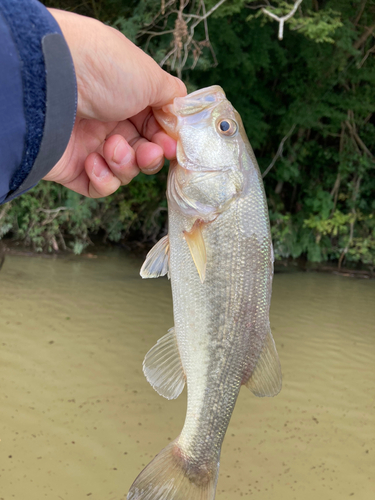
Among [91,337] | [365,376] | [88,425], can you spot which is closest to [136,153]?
[88,425]

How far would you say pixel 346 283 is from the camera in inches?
351

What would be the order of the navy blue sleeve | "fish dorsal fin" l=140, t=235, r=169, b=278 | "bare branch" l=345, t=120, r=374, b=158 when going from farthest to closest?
"bare branch" l=345, t=120, r=374, b=158 → "fish dorsal fin" l=140, t=235, r=169, b=278 → the navy blue sleeve

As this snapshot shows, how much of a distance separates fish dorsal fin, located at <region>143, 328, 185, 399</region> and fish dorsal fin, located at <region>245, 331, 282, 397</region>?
308 millimetres

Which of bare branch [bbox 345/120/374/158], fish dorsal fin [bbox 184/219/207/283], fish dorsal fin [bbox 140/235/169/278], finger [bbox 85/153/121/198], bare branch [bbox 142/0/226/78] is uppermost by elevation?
bare branch [bbox 142/0/226/78]

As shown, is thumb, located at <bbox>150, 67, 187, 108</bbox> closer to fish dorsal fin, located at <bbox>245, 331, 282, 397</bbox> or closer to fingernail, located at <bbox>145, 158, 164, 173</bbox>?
fingernail, located at <bbox>145, 158, 164, 173</bbox>

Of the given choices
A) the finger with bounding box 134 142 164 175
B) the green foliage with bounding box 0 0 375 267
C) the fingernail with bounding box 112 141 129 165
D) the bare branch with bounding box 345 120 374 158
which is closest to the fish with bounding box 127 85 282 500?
the finger with bounding box 134 142 164 175

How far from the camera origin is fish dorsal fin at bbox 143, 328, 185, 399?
1853mm

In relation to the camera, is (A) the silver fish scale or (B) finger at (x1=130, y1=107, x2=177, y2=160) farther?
(B) finger at (x1=130, y1=107, x2=177, y2=160)

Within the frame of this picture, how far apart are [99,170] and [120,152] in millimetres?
159

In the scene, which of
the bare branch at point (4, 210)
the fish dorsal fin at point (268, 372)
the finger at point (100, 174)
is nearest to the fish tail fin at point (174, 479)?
the fish dorsal fin at point (268, 372)

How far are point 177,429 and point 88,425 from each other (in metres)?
0.76

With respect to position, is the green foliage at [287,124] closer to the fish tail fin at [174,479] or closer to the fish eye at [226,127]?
the fish eye at [226,127]

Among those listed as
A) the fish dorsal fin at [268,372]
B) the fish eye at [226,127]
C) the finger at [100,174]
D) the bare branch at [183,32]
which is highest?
the bare branch at [183,32]

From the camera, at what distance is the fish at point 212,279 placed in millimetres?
1731
